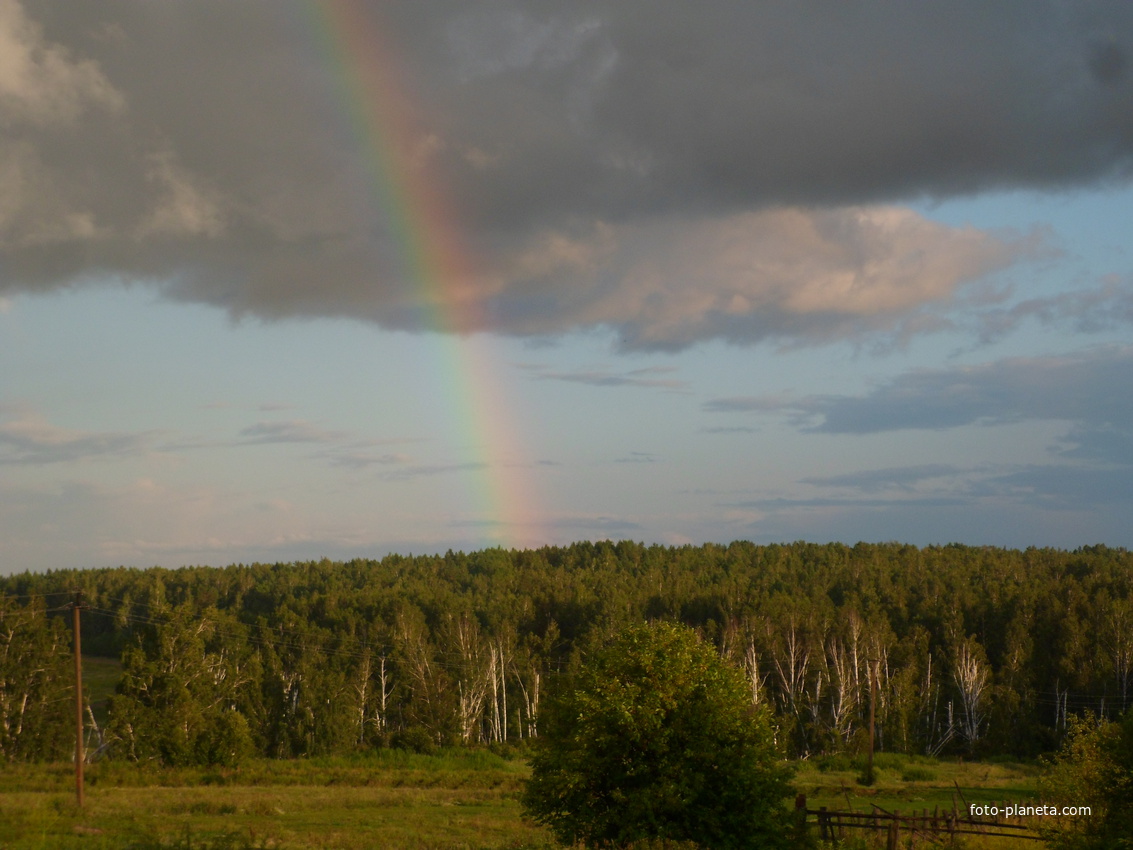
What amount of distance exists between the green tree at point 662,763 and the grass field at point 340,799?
954 cm

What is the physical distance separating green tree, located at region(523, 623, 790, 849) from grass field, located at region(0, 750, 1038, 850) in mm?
9537

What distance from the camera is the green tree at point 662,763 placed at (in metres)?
25.6

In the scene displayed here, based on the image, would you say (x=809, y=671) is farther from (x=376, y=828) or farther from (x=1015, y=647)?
(x=376, y=828)

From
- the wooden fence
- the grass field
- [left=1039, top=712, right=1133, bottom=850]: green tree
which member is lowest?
the grass field

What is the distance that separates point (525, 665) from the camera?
108 metres

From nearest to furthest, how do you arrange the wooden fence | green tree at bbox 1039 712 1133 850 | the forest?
green tree at bbox 1039 712 1133 850 < the wooden fence < the forest

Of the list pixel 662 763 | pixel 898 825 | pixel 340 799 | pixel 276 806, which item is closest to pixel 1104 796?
pixel 898 825

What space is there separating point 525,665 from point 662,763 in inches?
3329

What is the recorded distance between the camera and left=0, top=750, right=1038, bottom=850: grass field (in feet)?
112

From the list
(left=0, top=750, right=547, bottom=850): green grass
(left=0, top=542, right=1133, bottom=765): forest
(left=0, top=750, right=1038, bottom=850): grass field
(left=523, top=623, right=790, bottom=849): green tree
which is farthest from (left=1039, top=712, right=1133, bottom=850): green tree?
(left=0, top=542, right=1133, bottom=765): forest

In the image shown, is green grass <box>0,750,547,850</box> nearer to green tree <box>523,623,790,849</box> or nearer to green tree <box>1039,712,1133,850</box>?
green tree <box>523,623,790,849</box>

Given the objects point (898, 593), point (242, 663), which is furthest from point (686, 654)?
point (898, 593)

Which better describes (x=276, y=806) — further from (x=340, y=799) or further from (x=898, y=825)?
(x=898, y=825)

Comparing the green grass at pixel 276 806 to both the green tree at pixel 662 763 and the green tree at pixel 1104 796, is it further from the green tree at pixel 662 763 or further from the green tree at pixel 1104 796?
the green tree at pixel 1104 796
